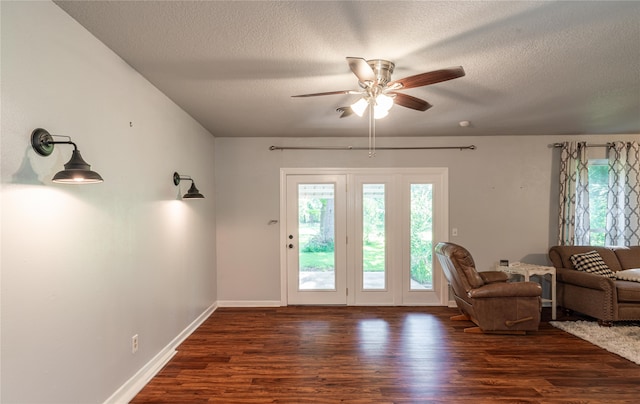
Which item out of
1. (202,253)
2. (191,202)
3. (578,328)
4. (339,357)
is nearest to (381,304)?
(339,357)

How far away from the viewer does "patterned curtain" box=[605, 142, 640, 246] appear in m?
4.44

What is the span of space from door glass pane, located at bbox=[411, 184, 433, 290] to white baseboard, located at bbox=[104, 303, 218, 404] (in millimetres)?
3122

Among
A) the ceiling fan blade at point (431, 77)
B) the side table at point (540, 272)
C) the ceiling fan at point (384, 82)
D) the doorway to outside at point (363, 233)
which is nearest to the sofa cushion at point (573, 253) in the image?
the side table at point (540, 272)

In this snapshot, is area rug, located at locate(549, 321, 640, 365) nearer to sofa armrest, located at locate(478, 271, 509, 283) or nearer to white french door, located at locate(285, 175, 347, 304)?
sofa armrest, located at locate(478, 271, 509, 283)

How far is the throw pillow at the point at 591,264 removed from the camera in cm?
393

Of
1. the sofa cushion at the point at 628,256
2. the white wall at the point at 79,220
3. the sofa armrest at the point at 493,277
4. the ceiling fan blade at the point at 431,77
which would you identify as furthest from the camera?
the sofa cushion at the point at 628,256

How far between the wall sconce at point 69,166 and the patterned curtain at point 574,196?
5394mm

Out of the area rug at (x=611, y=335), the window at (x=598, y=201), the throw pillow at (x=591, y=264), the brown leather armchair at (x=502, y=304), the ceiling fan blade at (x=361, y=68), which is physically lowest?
the area rug at (x=611, y=335)

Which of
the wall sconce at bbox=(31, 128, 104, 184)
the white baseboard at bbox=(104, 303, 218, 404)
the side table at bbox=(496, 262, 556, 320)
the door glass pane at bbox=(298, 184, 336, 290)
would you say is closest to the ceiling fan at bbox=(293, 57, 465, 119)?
the wall sconce at bbox=(31, 128, 104, 184)

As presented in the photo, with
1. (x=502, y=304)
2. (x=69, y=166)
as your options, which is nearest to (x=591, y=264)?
(x=502, y=304)

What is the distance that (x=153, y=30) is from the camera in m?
1.91

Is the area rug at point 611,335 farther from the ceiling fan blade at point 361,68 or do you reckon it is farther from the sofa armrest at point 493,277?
the ceiling fan blade at point 361,68

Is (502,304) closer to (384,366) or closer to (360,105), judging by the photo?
(384,366)

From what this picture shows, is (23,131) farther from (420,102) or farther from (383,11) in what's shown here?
(420,102)
